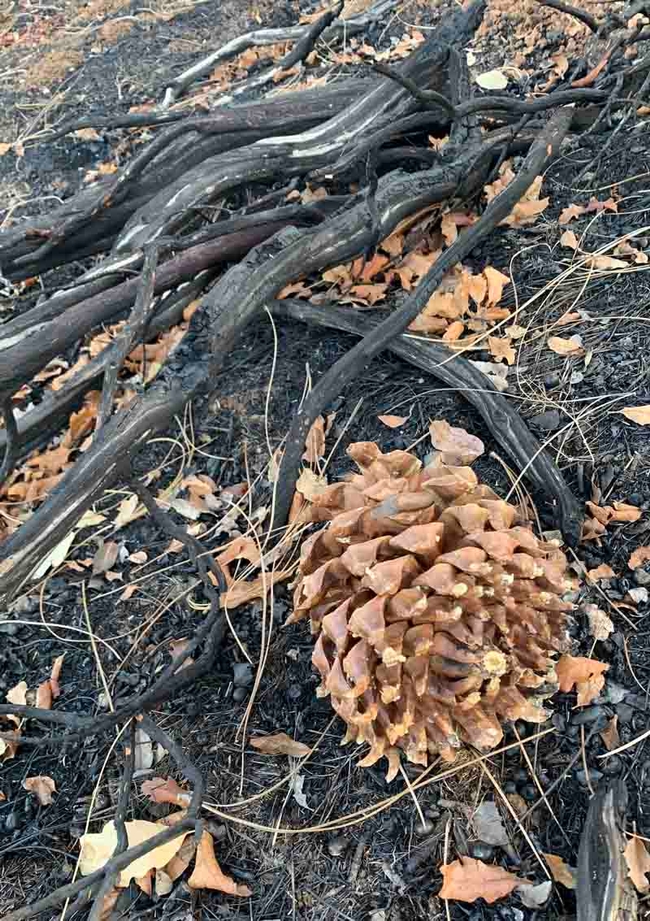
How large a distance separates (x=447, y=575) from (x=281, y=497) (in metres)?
0.63

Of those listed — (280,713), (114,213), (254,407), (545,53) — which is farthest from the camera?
(545,53)

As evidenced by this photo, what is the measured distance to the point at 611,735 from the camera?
127 centimetres

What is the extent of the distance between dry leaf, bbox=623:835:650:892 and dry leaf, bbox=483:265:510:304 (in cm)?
129

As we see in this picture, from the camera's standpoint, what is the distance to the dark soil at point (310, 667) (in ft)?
4.09

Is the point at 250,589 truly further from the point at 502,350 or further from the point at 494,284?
the point at 494,284

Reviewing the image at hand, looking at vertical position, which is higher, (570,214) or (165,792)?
(570,214)

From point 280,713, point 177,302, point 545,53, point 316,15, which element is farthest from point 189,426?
point 316,15

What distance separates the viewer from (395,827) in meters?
1.27

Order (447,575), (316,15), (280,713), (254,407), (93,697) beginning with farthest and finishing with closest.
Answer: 1. (316,15)
2. (254,407)
3. (93,697)
4. (280,713)
5. (447,575)

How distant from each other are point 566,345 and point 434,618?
3.01ft

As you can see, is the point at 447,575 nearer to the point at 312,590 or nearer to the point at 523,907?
the point at 312,590

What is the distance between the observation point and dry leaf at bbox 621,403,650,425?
60.9 inches

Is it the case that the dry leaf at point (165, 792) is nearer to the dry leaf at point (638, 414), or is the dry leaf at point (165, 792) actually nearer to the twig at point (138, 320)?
the twig at point (138, 320)

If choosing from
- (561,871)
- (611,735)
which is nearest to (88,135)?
(611,735)
